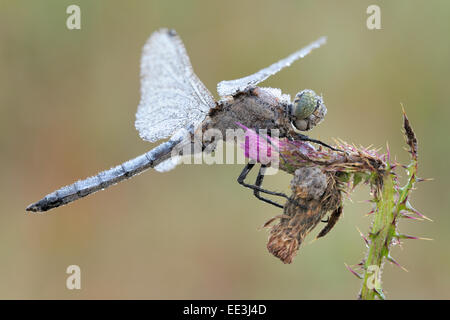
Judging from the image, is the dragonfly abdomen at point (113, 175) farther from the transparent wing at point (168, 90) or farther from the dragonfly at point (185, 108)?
the transparent wing at point (168, 90)

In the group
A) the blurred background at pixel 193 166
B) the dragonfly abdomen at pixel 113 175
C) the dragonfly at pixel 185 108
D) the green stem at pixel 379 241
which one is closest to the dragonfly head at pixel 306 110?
the dragonfly at pixel 185 108

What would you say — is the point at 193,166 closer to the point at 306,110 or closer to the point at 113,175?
the point at 113,175

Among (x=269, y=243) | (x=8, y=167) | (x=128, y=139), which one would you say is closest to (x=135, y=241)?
(x=128, y=139)

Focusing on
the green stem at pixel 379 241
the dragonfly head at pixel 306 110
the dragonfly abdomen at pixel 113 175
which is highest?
the dragonfly head at pixel 306 110

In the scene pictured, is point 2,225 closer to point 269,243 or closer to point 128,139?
point 128,139

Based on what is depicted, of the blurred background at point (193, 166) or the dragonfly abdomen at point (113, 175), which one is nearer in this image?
the dragonfly abdomen at point (113, 175)
